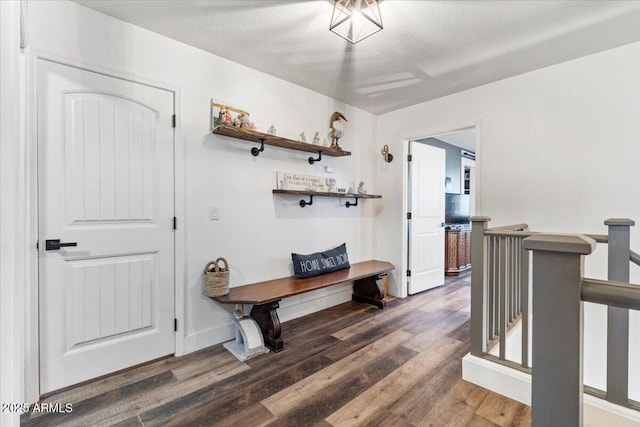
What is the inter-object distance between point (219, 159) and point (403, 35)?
1.74 meters

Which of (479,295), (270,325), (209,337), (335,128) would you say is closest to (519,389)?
(479,295)

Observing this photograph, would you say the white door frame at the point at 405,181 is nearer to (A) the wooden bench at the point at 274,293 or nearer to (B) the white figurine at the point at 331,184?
(A) the wooden bench at the point at 274,293

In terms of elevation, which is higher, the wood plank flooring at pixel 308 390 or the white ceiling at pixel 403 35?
the white ceiling at pixel 403 35

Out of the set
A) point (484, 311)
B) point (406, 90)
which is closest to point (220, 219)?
point (484, 311)

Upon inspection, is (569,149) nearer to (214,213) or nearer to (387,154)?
(387,154)

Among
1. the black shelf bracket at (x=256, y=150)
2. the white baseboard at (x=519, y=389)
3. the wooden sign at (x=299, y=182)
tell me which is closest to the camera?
the white baseboard at (x=519, y=389)

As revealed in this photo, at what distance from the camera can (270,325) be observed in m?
2.40

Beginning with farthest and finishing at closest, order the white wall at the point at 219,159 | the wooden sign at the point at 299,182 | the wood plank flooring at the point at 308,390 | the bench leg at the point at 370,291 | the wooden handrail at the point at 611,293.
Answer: the bench leg at the point at 370,291
the wooden sign at the point at 299,182
the white wall at the point at 219,159
the wood plank flooring at the point at 308,390
the wooden handrail at the point at 611,293

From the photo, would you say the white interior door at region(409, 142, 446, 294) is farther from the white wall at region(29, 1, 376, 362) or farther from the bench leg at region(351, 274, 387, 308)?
the white wall at region(29, 1, 376, 362)

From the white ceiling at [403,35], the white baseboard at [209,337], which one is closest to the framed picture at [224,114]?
the white ceiling at [403,35]

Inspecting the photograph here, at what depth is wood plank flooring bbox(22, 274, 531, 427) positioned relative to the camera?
1610 millimetres

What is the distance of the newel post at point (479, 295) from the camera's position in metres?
1.95

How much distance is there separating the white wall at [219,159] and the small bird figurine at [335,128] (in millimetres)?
96

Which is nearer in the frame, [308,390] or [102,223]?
[308,390]
